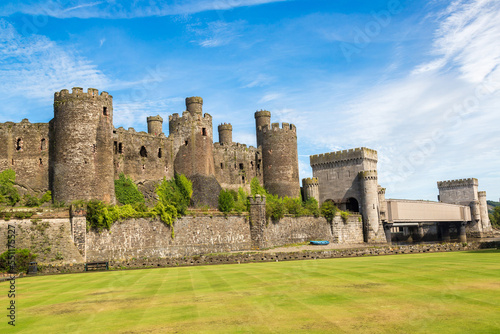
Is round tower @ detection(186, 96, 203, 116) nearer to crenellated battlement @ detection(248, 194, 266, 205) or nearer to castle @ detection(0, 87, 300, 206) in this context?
castle @ detection(0, 87, 300, 206)

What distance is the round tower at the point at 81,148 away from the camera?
39.8 m

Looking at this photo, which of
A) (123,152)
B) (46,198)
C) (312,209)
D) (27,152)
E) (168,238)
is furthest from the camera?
(312,209)

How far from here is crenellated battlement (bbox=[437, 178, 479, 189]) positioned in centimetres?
9888

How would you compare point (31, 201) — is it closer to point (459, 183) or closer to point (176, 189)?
point (176, 189)

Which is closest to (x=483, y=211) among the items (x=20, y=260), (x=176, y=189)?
(x=176, y=189)

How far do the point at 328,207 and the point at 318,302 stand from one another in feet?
160

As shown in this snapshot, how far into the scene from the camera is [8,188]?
40500 millimetres

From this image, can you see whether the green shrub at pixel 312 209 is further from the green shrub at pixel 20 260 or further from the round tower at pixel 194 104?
the green shrub at pixel 20 260

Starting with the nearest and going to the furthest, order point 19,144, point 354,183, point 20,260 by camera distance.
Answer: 1. point 20,260
2. point 19,144
3. point 354,183

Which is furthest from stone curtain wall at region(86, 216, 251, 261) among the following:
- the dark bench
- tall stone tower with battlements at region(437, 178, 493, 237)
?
tall stone tower with battlements at region(437, 178, 493, 237)

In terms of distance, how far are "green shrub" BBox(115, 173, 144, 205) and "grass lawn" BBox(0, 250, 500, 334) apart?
25.9 m

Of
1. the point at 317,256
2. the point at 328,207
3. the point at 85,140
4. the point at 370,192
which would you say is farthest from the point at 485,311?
the point at 370,192

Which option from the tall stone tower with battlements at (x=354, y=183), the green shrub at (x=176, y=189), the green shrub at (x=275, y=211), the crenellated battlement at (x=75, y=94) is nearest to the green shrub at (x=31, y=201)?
the crenellated battlement at (x=75, y=94)

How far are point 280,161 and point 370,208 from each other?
559 inches
